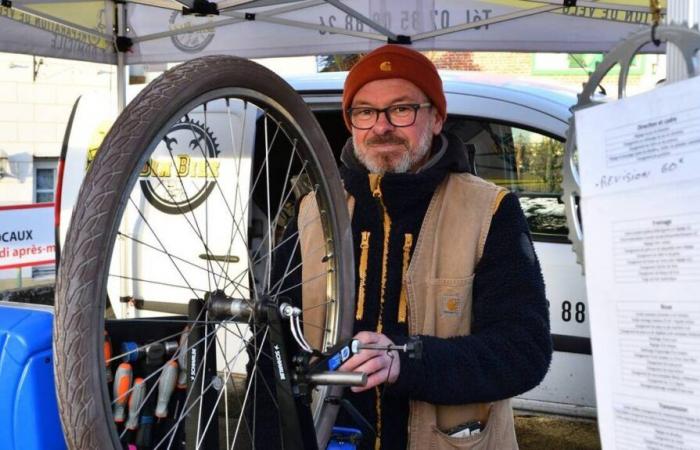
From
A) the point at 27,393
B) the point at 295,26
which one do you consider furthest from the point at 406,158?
the point at 295,26

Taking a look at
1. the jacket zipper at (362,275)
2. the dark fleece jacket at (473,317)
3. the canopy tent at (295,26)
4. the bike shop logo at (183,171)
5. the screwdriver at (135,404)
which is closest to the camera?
the screwdriver at (135,404)

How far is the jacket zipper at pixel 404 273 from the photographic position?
74.1 inches

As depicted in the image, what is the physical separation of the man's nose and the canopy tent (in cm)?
216

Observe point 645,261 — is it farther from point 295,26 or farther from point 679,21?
point 295,26

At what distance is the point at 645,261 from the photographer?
0.94 m

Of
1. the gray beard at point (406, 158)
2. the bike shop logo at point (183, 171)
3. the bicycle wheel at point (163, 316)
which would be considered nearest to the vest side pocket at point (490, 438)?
the bicycle wheel at point (163, 316)

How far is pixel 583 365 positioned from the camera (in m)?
4.03

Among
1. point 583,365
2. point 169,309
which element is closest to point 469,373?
point 583,365

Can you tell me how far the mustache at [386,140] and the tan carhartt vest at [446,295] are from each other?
199 mm

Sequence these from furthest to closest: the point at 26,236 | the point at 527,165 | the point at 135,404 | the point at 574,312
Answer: the point at 26,236 → the point at 527,165 → the point at 574,312 → the point at 135,404

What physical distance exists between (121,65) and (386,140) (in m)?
3.21

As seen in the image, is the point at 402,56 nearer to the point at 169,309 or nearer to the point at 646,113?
the point at 646,113

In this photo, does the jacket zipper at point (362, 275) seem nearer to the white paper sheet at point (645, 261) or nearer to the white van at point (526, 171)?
the white paper sheet at point (645, 261)

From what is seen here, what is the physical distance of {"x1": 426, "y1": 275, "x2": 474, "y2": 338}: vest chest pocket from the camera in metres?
1.84
